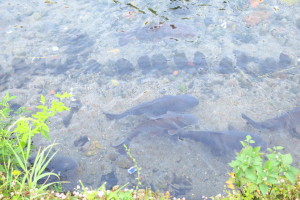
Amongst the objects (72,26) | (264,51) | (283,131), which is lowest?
(283,131)

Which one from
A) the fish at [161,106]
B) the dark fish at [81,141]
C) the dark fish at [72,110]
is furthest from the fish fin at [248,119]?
the dark fish at [72,110]

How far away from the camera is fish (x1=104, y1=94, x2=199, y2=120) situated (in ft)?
13.6

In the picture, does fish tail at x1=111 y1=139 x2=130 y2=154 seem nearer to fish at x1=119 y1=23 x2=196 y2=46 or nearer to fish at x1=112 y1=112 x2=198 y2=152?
fish at x1=112 y1=112 x2=198 y2=152

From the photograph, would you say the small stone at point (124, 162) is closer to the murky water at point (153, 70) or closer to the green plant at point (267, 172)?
the murky water at point (153, 70)


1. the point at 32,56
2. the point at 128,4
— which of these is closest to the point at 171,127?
the point at 32,56

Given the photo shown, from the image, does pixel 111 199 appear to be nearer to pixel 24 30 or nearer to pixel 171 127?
pixel 171 127

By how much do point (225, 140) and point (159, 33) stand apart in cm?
246

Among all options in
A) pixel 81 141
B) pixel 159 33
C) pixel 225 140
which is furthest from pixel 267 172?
pixel 159 33

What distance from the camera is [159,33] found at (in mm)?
5426

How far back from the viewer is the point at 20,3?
6395mm

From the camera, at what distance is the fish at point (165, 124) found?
396cm

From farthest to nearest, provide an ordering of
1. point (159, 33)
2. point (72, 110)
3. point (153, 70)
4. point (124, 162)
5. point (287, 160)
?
1. point (159, 33)
2. point (153, 70)
3. point (72, 110)
4. point (124, 162)
5. point (287, 160)

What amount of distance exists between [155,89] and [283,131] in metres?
1.77

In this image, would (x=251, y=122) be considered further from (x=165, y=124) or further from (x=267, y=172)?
(x=267, y=172)
